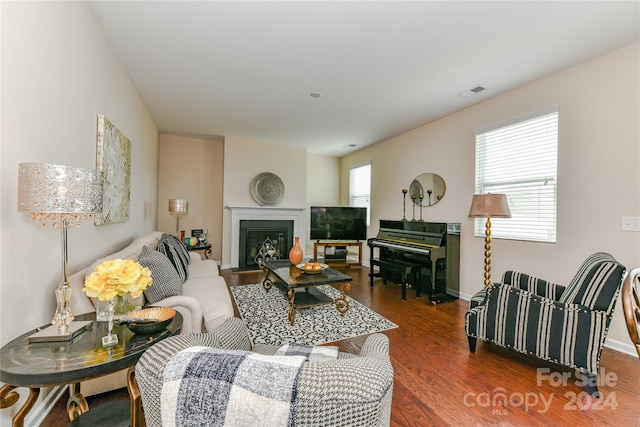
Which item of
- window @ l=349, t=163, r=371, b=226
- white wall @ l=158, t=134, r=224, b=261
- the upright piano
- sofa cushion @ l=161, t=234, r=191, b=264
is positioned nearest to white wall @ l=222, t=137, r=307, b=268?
white wall @ l=158, t=134, r=224, b=261

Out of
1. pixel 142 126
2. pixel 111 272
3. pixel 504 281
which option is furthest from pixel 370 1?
pixel 142 126

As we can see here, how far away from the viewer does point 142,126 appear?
150 inches

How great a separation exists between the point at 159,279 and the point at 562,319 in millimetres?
2904

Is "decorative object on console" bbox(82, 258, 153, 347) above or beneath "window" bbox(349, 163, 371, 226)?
beneath

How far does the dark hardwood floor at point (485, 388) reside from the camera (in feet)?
→ 5.31

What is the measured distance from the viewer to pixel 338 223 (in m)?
5.77

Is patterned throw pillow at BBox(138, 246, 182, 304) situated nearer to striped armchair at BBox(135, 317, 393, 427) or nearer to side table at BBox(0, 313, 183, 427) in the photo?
side table at BBox(0, 313, 183, 427)

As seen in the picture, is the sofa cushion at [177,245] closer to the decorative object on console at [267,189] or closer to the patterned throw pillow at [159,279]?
the patterned throw pillow at [159,279]

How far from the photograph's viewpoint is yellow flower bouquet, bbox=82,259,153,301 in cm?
117

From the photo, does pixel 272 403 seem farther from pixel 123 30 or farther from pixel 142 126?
Answer: pixel 142 126

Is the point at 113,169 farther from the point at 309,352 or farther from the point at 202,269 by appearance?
the point at 309,352

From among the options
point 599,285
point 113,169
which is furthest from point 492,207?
point 113,169

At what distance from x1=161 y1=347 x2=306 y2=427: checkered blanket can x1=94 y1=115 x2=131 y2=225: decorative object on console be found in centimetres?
185

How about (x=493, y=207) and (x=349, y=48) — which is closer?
(x=349, y=48)
